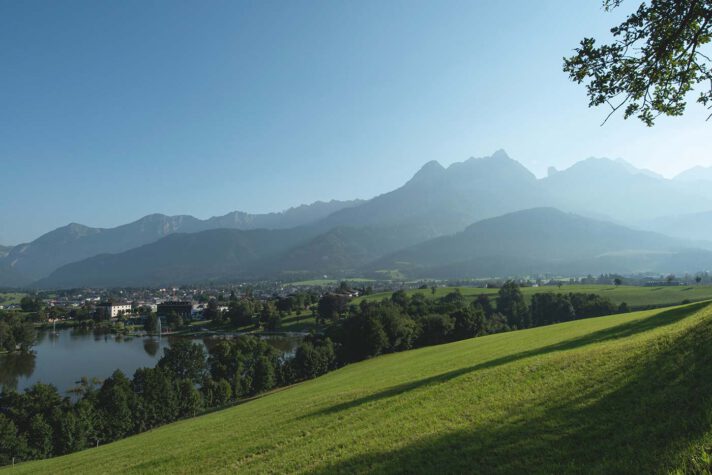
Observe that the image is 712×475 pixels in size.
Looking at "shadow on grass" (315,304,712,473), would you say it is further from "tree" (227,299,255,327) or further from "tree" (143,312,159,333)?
"tree" (143,312,159,333)

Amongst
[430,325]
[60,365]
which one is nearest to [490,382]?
[430,325]

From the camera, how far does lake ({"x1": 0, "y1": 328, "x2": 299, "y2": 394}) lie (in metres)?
84.2

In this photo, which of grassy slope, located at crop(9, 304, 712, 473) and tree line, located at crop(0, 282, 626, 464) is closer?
grassy slope, located at crop(9, 304, 712, 473)

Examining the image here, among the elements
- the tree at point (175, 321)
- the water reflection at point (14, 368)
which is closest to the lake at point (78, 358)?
the water reflection at point (14, 368)

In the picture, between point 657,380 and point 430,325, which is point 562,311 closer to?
point 430,325

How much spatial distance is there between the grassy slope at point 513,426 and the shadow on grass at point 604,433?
3 cm

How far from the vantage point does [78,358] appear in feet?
345

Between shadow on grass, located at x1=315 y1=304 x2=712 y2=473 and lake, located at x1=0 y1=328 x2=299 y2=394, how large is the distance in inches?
3315

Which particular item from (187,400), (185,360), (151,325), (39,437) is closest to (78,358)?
(151,325)

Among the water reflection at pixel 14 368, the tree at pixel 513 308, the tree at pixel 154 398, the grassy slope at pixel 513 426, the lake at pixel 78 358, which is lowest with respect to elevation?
the tree at pixel 513 308

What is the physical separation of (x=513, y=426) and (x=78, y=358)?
12401cm

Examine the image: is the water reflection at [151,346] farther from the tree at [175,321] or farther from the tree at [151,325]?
the tree at [175,321]

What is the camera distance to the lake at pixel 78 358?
84.2 m

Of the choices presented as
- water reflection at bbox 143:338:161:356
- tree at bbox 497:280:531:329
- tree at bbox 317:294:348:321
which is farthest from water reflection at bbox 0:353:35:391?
tree at bbox 497:280:531:329
